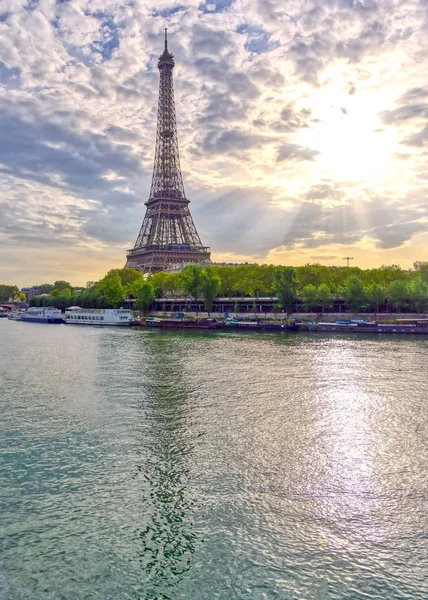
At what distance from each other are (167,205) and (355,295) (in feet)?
199

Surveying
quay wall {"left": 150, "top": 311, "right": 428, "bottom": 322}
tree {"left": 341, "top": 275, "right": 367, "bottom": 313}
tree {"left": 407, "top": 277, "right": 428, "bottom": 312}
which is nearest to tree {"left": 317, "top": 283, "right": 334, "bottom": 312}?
quay wall {"left": 150, "top": 311, "right": 428, "bottom": 322}

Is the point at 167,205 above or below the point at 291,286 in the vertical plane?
above

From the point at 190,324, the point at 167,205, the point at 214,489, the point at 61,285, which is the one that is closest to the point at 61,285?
the point at 61,285

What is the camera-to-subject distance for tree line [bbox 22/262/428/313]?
71.4 m

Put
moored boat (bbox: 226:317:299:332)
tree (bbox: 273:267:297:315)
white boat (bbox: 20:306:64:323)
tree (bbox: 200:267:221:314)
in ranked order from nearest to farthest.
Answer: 1. moored boat (bbox: 226:317:299:332)
2. tree (bbox: 273:267:297:315)
3. tree (bbox: 200:267:221:314)
4. white boat (bbox: 20:306:64:323)

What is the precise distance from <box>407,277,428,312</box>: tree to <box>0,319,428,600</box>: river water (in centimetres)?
4509

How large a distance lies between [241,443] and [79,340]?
3993 cm

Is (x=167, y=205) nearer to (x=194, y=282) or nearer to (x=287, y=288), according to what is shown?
(x=194, y=282)

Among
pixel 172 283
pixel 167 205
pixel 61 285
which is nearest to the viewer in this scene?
pixel 172 283

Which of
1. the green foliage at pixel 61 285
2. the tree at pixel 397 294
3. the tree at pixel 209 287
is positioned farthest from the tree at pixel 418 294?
the green foliage at pixel 61 285

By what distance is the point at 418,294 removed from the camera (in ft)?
227

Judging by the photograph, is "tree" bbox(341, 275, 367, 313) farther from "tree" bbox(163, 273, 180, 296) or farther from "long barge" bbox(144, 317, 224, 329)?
"tree" bbox(163, 273, 180, 296)

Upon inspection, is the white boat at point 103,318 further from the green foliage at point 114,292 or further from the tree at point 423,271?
the tree at point 423,271

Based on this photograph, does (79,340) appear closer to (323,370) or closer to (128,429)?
(323,370)
